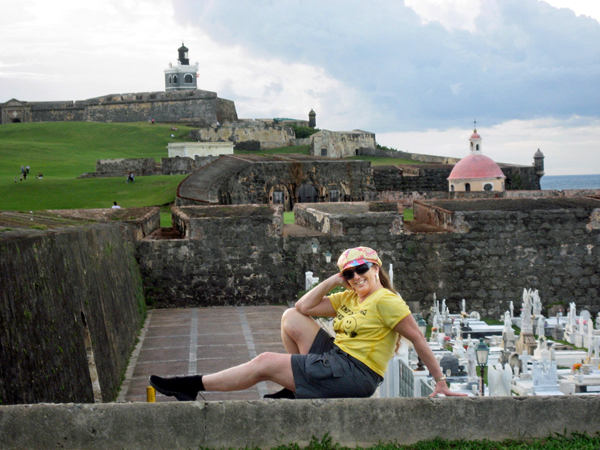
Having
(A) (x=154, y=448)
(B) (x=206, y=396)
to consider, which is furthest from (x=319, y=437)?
(B) (x=206, y=396)

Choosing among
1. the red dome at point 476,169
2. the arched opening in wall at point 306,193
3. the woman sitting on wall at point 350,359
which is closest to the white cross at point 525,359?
the woman sitting on wall at point 350,359

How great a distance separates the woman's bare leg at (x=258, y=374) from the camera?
18.4ft

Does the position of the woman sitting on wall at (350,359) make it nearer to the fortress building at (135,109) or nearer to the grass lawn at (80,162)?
the grass lawn at (80,162)

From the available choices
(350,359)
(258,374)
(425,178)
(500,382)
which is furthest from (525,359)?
(425,178)

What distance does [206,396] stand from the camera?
10.3 metres

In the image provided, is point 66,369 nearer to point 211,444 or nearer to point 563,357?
point 211,444

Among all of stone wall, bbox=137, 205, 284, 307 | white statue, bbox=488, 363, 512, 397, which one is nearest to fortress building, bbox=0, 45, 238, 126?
stone wall, bbox=137, 205, 284, 307

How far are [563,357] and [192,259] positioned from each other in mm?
8582

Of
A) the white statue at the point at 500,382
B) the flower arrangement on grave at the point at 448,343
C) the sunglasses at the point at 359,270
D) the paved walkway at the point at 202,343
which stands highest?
the sunglasses at the point at 359,270

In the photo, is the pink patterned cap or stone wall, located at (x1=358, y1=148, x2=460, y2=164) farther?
stone wall, located at (x1=358, y1=148, x2=460, y2=164)

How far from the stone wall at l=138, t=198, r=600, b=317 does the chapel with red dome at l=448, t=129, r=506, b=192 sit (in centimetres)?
2283

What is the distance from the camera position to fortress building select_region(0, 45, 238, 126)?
7938 cm

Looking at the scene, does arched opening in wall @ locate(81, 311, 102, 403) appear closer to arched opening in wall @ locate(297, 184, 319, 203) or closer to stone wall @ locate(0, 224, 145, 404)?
stone wall @ locate(0, 224, 145, 404)

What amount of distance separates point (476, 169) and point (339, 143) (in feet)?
77.7
